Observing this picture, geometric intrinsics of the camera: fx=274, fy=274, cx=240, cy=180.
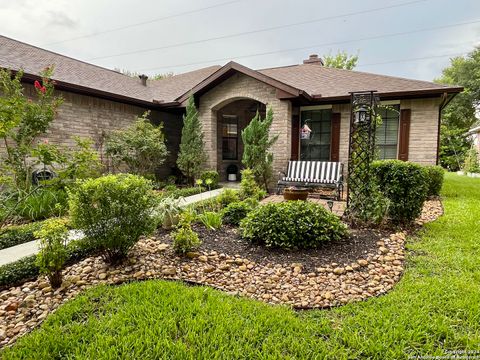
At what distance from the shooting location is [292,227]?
3555 millimetres

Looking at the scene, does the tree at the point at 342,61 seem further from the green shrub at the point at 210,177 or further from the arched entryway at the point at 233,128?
the green shrub at the point at 210,177

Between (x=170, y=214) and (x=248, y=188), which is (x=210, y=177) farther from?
(x=170, y=214)

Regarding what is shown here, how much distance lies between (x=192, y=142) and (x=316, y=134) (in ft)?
13.7

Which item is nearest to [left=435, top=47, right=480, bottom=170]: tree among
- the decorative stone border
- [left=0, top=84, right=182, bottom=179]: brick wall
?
[left=0, top=84, right=182, bottom=179]: brick wall

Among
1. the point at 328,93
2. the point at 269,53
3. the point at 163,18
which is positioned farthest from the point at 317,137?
the point at 269,53

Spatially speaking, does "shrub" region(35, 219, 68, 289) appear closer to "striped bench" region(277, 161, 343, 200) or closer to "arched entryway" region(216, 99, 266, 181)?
"striped bench" region(277, 161, 343, 200)

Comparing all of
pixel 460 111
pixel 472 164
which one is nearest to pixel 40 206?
pixel 472 164

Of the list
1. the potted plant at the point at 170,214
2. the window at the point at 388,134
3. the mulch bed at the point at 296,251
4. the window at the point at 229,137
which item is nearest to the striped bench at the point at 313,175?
the window at the point at 388,134

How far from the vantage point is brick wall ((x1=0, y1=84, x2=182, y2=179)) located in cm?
740

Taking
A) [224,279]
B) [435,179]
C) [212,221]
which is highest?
[435,179]

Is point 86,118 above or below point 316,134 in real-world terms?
above

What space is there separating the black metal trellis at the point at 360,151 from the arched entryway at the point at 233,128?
21.3 feet

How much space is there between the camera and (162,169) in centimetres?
1064

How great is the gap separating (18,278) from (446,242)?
5.21 metres
